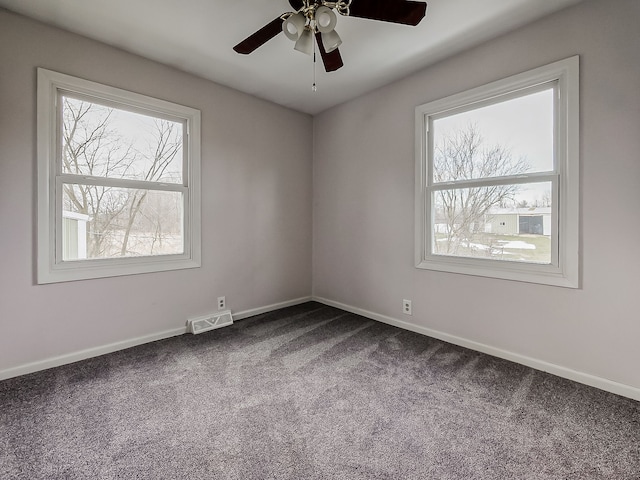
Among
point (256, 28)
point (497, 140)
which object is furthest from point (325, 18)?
point (497, 140)

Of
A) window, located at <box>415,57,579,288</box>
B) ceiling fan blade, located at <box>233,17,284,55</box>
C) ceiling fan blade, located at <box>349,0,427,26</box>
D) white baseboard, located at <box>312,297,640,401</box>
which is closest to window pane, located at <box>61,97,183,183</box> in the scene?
ceiling fan blade, located at <box>233,17,284,55</box>

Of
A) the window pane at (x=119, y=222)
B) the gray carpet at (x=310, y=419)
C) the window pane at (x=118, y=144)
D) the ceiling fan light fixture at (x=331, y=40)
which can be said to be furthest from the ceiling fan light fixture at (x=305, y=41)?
the gray carpet at (x=310, y=419)

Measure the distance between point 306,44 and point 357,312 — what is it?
268 cm

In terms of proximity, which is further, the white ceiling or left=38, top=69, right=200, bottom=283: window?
left=38, top=69, right=200, bottom=283: window

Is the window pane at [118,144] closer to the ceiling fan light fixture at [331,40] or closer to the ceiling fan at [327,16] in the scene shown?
the ceiling fan at [327,16]

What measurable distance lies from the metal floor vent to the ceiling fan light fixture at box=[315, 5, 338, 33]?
2671mm

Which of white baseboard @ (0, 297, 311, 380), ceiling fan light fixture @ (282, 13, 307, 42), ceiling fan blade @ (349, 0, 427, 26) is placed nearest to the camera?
ceiling fan blade @ (349, 0, 427, 26)

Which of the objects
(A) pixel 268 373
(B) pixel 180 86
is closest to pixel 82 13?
(B) pixel 180 86

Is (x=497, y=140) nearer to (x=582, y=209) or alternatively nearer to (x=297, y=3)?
(x=582, y=209)

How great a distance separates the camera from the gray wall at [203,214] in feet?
6.89

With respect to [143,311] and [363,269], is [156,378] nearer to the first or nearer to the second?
[143,311]

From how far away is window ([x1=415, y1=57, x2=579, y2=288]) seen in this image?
6.78 ft

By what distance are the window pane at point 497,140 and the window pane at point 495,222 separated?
0.51ft

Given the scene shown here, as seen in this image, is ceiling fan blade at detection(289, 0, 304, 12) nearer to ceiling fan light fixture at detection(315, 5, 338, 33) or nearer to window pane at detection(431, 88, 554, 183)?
ceiling fan light fixture at detection(315, 5, 338, 33)
